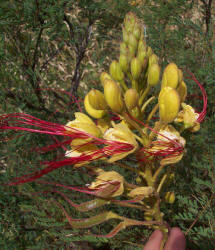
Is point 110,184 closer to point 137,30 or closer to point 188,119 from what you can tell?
point 188,119

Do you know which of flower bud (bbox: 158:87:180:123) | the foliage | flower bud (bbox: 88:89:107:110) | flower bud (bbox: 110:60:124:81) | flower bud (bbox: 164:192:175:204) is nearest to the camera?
flower bud (bbox: 158:87:180:123)

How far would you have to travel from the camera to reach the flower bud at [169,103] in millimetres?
1029

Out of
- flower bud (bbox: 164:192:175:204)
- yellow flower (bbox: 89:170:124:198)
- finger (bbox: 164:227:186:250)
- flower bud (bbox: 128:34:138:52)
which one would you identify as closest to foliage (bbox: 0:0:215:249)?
flower bud (bbox: 164:192:175:204)

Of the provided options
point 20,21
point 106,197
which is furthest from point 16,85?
point 106,197

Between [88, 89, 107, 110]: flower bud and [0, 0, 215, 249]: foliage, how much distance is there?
0.47m

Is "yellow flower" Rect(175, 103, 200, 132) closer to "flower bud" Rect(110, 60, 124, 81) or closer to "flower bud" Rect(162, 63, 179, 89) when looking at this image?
"flower bud" Rect(162, 63, 179, 89)

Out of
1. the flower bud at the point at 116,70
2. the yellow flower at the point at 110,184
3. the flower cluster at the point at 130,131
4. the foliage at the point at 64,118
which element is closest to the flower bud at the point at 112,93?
the flower cluster at the point at 130,131

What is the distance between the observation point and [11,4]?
1.81 metres

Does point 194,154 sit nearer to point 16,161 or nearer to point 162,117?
point 162,117

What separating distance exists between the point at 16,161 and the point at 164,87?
154cm

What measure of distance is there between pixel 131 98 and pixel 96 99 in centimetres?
17

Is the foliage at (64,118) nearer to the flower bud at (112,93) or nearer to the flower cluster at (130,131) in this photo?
the flower cluster at (130,131)

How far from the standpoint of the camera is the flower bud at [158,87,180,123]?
1029mm

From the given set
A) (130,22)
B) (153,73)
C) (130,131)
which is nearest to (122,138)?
(130,131)
